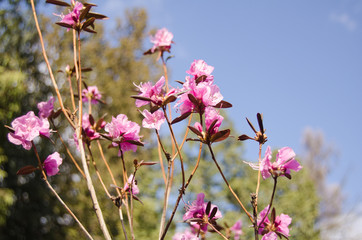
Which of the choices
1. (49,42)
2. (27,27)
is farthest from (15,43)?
(49,42)

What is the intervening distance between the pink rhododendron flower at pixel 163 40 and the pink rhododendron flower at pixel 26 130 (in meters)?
0.65

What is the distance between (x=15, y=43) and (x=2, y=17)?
56 centimetres

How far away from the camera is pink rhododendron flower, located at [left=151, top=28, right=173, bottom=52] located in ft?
4.53

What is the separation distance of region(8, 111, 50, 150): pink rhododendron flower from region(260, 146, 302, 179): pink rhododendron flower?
641mm

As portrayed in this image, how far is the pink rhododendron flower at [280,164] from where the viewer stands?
31.2 inches

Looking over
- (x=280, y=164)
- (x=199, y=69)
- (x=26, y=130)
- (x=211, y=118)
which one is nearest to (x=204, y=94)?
(x=211, y=118)

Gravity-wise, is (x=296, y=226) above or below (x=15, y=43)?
below

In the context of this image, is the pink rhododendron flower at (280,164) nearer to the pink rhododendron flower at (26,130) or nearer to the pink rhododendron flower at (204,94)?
the pink rhododendron flower at (204,94)

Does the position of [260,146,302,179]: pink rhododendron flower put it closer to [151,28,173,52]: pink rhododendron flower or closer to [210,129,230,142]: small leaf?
[210,129,230,142]: small leaf

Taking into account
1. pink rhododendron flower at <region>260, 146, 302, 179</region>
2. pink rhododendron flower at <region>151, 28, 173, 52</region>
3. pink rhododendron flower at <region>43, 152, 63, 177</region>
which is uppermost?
pink rhododendron flower at <region>151, 28, 173, 52</region>

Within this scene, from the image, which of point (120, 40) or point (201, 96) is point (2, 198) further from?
point (120, 40)

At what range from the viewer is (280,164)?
2.65ft

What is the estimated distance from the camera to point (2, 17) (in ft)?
21.0

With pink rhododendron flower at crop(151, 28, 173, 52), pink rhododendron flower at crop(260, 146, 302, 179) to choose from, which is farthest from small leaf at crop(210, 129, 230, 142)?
pink rhododendron flower at crop(151, 28, 173, 52)
